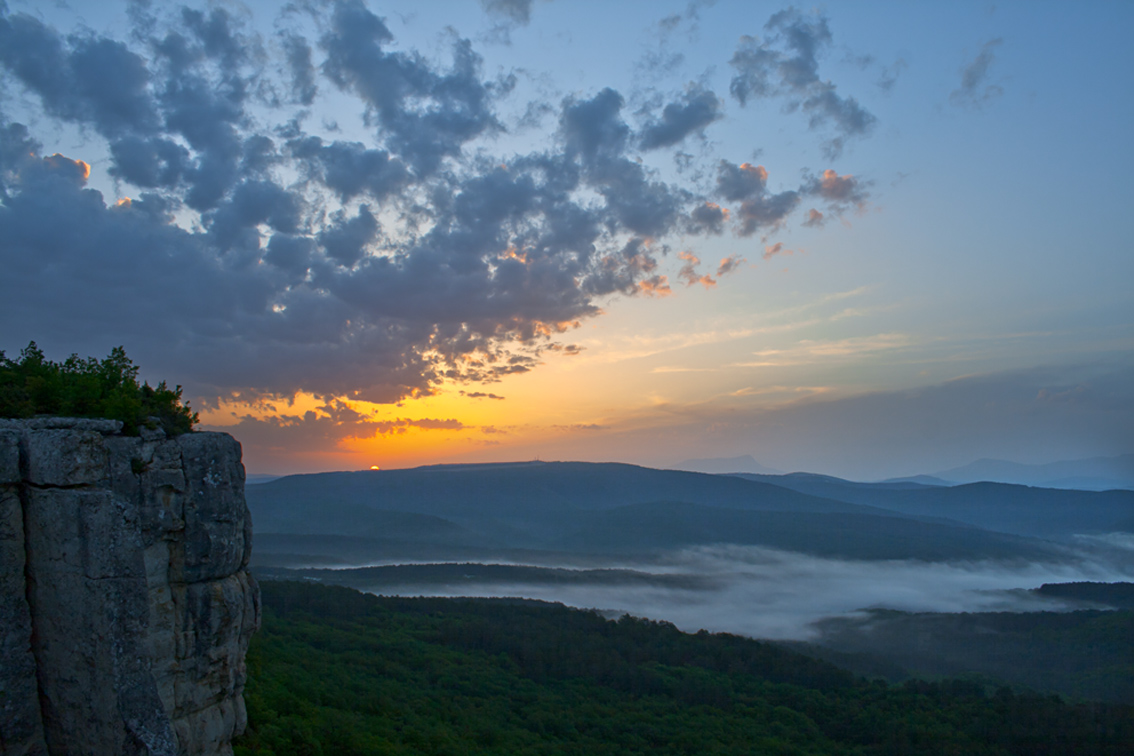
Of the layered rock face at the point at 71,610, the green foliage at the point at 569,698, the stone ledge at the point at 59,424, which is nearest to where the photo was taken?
the layered rock face at the point at 71,610

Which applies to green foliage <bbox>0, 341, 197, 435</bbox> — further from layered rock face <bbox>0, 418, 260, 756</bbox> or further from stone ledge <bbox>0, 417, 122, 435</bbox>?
layered rock face <bbox>0, 418, 260, 756</bbox>

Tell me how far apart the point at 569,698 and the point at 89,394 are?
60.3 metres

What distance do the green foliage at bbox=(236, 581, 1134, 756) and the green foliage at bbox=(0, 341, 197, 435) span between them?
12.6m

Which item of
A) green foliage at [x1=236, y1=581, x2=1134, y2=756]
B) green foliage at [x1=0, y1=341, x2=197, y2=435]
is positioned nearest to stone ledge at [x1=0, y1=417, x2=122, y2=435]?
green foliage at [x1=0, y1=341, x2=197, y2=435]

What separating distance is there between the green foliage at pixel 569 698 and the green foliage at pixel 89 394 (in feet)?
41.2

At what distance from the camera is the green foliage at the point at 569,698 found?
119ft

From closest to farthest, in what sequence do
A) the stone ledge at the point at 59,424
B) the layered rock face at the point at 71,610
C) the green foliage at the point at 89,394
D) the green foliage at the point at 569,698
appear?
1. the layered rock face at the point at 71,610
2. the stone ledge at the point at 59,424
3. the green foliage at the point at 89,394
4. the green foliage at the point at 569,698

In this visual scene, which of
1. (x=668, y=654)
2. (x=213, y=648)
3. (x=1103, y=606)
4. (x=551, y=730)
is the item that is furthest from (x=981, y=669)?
(x=213, y=648)

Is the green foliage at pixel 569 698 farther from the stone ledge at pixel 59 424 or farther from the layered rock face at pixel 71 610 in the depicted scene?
the layered rock face at pixel 71 610

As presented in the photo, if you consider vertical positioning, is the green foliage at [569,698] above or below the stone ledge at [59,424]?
below

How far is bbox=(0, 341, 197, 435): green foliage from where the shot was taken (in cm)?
1444

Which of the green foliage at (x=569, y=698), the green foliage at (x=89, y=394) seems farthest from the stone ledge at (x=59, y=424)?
the green foliage at (x=569, y=698)

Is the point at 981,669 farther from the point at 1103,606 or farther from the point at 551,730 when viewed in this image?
the point at 551,730

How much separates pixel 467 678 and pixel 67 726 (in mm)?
56502
